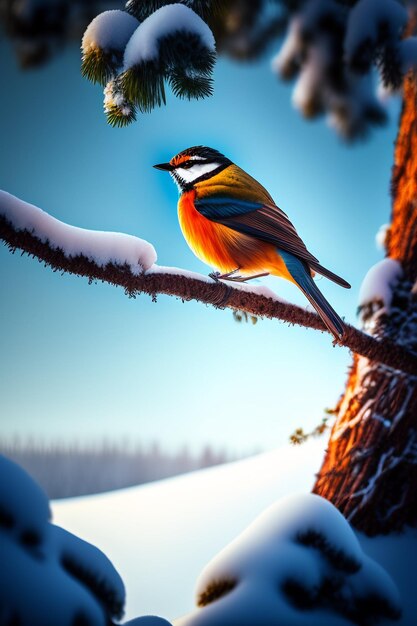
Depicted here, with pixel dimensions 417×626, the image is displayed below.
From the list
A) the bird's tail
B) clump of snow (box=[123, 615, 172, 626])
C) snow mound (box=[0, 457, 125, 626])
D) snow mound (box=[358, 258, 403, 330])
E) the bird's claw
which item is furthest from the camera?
snow mound (box=[358, 258, 403, 330])

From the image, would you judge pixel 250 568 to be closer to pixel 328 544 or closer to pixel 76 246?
pixel 328 544

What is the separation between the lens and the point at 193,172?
143 centimetres

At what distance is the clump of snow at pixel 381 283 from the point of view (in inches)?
65.9

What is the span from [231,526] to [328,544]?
40 cm

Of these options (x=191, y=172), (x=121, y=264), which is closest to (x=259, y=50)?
(x=191, y=172)

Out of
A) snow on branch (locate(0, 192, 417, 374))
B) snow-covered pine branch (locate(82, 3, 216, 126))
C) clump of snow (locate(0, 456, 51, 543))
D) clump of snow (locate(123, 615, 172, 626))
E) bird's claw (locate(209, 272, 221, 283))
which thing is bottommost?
clump of snow (locate(123, 615, 172, 626))

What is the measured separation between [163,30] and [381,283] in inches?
43.5

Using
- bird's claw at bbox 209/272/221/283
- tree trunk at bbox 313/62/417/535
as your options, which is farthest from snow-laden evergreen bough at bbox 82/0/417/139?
bird's claw at bbox 209/272/221/283

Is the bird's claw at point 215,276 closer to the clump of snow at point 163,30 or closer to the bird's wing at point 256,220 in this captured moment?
the bird's wing at point 256,220

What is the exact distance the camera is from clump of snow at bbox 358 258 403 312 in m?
1.67

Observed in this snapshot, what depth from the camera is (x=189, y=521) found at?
4.70 feet

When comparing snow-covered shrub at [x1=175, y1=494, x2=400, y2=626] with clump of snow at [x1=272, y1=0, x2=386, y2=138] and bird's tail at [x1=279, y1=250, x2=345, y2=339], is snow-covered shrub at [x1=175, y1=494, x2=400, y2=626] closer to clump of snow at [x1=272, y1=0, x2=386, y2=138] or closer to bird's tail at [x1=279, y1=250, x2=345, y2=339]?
bird's tail at [x1=279, y1=250, x2=345, y2=339]

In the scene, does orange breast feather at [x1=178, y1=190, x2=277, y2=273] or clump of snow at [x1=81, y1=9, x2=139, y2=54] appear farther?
orange breast feather at [x1=178, y1=190, x2=277, y2=273]

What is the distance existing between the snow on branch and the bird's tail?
0.26 ft
